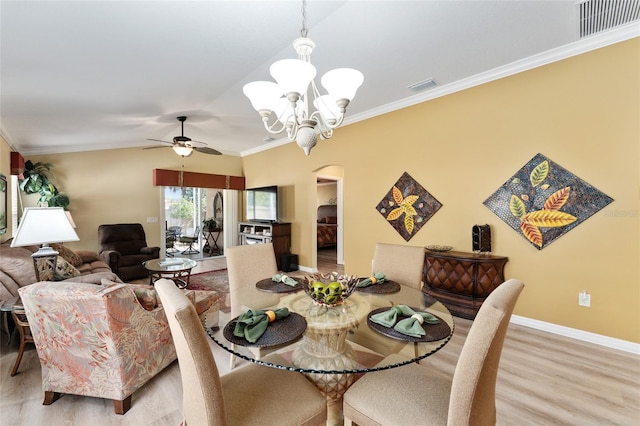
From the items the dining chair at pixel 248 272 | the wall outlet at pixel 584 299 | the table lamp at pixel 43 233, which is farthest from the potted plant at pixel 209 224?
the wall outlet at pixel 584 299

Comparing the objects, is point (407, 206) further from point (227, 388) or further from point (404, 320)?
point (227, 388)

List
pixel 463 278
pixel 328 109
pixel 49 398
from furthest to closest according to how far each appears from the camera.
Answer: pixel 463 278 → pixel 328 109 → pixel 49 398

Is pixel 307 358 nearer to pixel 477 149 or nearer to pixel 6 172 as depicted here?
pixel 477 149

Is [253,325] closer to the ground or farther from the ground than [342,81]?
closer to the ground

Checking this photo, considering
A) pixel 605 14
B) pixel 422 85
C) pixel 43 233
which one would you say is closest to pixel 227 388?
pixel 43 233

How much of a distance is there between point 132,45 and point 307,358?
2.62 m

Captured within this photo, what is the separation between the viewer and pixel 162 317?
222 centimetres

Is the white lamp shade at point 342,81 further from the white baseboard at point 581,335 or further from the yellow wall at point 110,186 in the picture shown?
the yellow wall at point 110,186

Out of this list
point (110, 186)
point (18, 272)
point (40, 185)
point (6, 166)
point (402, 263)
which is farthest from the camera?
point (110, 186)

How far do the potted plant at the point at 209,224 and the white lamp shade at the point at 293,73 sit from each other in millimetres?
6431

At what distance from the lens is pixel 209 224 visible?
7.60 meters

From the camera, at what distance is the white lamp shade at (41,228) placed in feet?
7.87

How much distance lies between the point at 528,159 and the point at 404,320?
2.76m

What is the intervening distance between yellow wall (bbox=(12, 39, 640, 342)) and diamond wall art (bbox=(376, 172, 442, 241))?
0.09m
